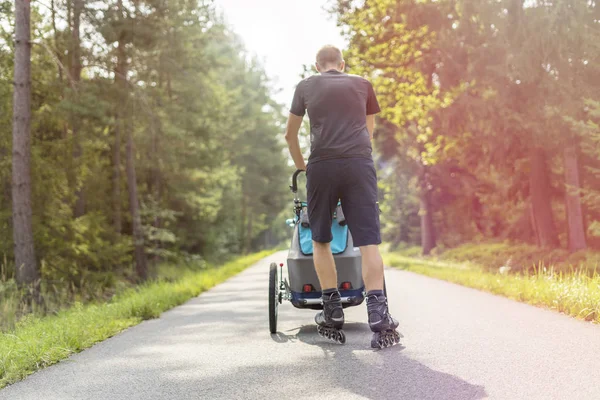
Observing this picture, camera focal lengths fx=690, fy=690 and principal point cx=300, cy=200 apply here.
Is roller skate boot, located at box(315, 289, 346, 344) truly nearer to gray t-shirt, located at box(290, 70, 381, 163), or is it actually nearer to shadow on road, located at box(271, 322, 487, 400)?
shadow on road, located at box(271, 322, 487, 400)

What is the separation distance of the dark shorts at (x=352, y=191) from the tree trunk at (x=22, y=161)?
26.7 feet

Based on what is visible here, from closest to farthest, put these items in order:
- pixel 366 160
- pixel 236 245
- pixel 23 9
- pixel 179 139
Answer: pixel 366 160 → pixel 23 9 → pixel 179 139 → pixel 236 245

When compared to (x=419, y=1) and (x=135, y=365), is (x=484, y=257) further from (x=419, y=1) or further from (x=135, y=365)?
(x=135, y=365)

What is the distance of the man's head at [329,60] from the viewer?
590 centimetres

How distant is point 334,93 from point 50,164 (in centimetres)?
1040

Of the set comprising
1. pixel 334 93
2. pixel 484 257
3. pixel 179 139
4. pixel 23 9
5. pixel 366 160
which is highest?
pixel 23 9

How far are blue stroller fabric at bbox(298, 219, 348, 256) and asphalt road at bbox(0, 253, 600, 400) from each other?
79 cm

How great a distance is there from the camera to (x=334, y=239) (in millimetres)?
6398

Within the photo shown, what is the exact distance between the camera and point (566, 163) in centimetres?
1516

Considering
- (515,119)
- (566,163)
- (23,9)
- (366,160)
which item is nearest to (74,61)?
(23,9)

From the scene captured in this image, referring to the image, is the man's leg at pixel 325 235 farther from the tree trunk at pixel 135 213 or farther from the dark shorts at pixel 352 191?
the tree trunk at pixel 135 213

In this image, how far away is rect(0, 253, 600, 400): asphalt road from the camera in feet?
13.3

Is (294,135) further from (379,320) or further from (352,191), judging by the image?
(379,320)

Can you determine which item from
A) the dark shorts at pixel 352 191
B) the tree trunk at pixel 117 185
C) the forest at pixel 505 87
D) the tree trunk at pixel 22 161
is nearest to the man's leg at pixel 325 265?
the dark shorts at pixel 352 191
